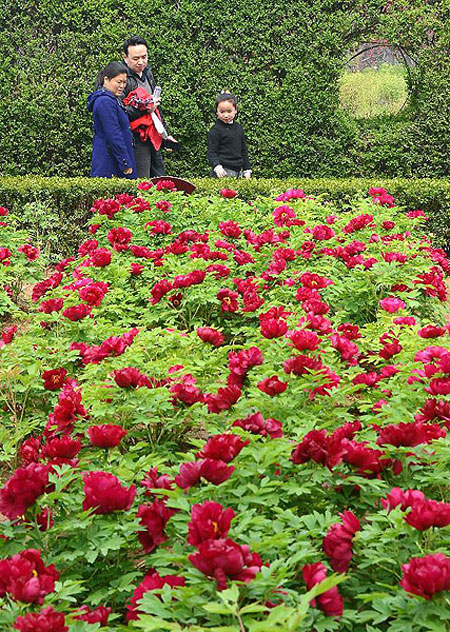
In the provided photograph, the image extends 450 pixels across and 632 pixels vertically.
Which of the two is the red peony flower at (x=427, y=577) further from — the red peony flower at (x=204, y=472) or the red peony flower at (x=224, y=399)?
the red peony flower at (x=224, y=399)

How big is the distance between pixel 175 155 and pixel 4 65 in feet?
8.90

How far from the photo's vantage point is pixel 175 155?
1080 cm

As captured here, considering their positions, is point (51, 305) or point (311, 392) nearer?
point (311, 392)

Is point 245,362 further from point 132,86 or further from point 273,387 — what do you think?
point 132,86

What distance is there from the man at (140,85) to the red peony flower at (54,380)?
16.2 feet

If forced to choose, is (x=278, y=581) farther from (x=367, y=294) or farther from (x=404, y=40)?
(x=404, y=40)

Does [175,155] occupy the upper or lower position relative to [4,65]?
lower

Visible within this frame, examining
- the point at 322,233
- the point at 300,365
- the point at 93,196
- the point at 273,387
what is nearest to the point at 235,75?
the point at 93,196

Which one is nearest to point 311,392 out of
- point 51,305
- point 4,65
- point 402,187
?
point 51,305

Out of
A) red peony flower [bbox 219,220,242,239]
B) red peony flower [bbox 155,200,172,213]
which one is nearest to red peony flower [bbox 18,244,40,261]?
red peony flower [bbox 155,200,172,213]

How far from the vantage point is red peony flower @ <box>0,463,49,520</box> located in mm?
1733

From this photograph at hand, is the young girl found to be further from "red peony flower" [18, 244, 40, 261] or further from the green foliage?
"red peony flower" [18, 244, 40, 261]

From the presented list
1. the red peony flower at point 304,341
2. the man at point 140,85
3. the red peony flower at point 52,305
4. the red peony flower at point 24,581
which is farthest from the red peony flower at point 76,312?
the man at point 140,85

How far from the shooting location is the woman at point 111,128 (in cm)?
674
